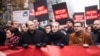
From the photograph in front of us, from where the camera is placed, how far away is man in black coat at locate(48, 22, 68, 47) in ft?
32.4

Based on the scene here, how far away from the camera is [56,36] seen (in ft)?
32.6

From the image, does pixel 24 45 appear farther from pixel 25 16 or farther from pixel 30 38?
pixel 25 16

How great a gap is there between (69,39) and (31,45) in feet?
4.44

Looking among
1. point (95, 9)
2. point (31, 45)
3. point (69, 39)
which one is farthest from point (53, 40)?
point (95, 9)

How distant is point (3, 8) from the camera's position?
14883mm

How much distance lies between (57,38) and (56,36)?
0.33 feet

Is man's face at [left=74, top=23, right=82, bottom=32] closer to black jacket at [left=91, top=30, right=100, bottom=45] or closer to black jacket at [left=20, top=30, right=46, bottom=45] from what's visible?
black jacket at [left=91, top=30, right=100, bottom=45]

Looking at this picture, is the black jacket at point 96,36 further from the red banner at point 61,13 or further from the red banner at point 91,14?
the red banner at point 91,14

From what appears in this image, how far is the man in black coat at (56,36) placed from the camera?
9883 mm

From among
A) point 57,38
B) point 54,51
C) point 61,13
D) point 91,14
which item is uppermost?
point 61,13

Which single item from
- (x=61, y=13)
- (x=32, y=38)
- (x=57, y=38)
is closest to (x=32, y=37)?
(x=32, y=38)

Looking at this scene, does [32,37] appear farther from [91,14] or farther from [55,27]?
[91,14]

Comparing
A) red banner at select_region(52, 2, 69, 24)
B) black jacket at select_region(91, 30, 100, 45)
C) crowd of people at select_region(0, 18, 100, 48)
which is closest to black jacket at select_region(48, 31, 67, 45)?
crowd of people at select_region(0, 18, 100, 48)

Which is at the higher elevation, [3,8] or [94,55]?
[3,8]
